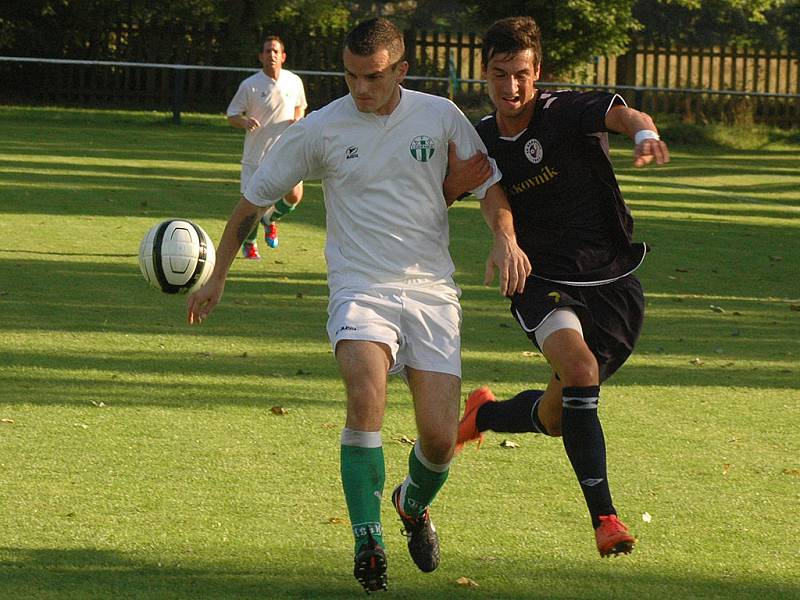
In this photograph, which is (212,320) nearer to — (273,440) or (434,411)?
(273,440)

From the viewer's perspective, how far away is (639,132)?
5.29 meters

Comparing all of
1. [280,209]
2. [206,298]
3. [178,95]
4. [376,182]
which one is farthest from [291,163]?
[178,95]

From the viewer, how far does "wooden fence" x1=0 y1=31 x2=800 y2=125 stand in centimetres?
3634

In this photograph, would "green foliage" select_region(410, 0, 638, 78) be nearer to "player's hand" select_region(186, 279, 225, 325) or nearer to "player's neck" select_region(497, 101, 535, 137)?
"player's neck" select_region(497, 101, 535, 137)

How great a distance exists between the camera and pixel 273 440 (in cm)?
713

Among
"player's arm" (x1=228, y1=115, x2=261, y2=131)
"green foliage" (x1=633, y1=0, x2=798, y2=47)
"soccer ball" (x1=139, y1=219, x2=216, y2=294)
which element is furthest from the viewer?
"green foliage" (x1=633, y1=0, x2=798, y2=47)

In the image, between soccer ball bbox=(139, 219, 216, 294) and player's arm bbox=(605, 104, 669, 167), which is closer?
player's arm bbox=(605, 104, 669, 167)

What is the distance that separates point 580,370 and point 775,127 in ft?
107

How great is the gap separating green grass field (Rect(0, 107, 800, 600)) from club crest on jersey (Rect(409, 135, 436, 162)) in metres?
1.45

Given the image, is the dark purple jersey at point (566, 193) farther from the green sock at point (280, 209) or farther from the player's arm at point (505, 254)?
the green sock at point (280, 209)

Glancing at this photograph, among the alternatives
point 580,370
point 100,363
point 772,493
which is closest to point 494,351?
point 100,363

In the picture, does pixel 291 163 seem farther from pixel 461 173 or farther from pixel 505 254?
pixel 505 254

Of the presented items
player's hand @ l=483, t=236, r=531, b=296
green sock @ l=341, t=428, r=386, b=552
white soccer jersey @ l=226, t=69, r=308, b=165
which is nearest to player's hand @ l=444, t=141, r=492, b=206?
player's hand @ l=483, t=236, r=531, b=296

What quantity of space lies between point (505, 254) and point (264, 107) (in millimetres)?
9928
